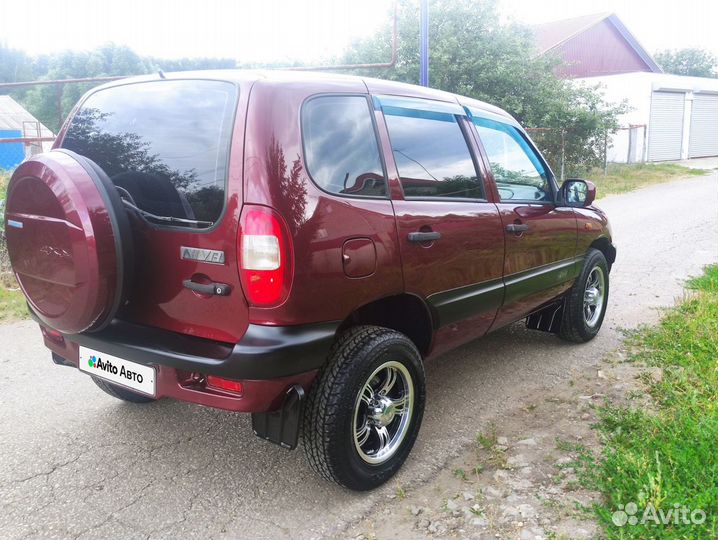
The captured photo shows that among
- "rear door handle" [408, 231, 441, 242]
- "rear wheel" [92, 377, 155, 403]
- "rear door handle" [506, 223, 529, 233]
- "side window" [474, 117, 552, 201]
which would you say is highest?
"side window" [474, 117, 552, 201]

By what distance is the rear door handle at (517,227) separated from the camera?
11.9 feet

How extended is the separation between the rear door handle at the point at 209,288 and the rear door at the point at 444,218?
0.86m

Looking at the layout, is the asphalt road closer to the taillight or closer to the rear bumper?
the rear bumper

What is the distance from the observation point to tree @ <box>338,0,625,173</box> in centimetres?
1543

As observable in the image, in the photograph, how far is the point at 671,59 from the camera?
61250 millimetres

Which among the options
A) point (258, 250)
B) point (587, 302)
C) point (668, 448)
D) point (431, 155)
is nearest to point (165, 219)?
point (258, 250)

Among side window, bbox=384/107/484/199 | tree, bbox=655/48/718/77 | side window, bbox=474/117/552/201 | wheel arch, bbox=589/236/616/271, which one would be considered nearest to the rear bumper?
side window, bbox=384/107/484/199

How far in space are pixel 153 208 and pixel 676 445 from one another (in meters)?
2.64

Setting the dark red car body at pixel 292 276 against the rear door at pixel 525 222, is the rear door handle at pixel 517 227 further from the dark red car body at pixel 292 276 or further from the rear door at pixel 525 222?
the dark red car body at pixel 292 276

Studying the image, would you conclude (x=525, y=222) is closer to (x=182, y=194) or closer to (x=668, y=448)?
(x=668, y=448)

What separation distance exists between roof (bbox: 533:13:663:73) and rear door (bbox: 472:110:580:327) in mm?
30251

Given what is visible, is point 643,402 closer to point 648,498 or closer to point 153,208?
point 648,498

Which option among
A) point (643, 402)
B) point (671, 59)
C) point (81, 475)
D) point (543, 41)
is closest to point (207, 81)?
point (81, 475)

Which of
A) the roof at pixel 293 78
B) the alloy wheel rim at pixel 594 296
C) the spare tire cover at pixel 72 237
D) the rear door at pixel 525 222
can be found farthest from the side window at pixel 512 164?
the spare tire cover at pixel 72 237
